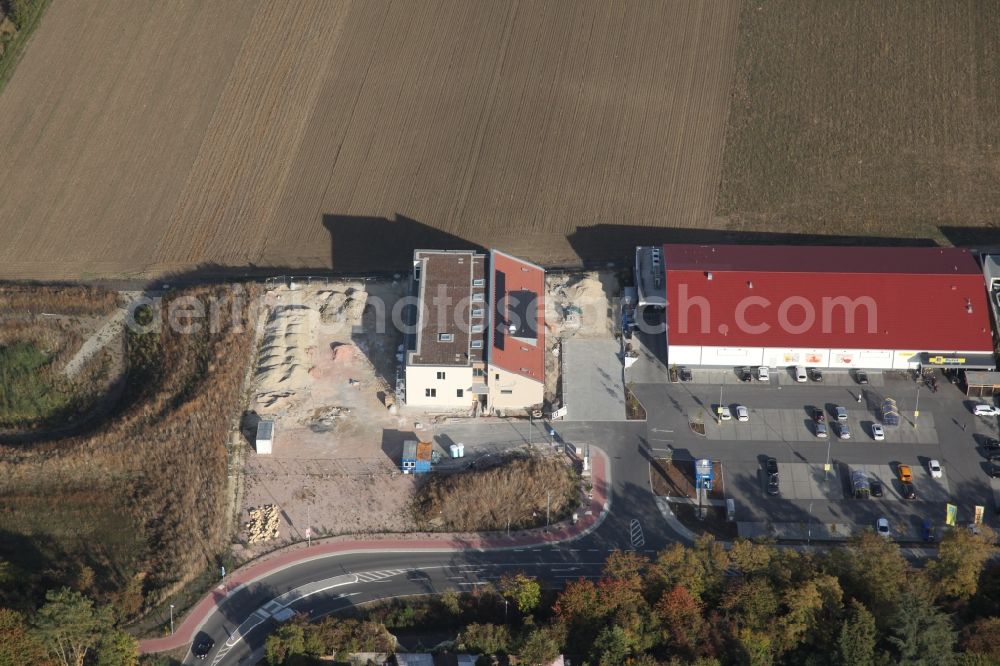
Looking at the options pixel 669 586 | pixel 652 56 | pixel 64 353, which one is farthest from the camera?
pixel 652 56

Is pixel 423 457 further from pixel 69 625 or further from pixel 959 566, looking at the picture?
pixel 959 566

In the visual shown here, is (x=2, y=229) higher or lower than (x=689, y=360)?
higher

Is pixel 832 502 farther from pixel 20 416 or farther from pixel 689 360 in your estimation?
pixel 20 416

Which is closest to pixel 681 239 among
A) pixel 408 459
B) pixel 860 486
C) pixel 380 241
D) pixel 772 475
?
pixel 380 241

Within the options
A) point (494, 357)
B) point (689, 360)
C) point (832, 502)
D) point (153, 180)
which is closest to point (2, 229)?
point (153, 180)

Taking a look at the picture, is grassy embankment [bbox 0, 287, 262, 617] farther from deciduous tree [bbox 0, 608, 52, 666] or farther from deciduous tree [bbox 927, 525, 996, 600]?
deciduous tree [bbox 927, 525, 996, 600]

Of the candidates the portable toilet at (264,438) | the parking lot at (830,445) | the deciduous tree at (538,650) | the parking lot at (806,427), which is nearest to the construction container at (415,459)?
the portable toilet at (264,438)
